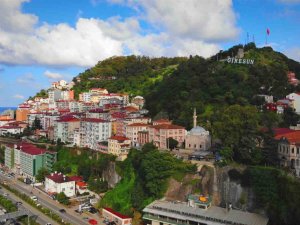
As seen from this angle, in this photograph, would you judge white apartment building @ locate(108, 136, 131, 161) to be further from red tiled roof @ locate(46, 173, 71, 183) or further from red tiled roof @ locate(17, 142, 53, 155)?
red tiled roof @ locate(17, 142, 53, 155)

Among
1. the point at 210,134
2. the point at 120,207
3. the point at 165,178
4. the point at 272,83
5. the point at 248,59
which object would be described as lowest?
the point at 120,207

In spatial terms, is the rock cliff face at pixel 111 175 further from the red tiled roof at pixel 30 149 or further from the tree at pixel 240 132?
the red tiled roof at pixel 30 149

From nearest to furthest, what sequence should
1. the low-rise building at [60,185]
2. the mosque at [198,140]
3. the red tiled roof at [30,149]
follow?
the mosque at [198,140] < the low-rise building at [60,185] < the red tiled roof at [30,149]

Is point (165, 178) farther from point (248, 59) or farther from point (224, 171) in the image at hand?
point (248, 59)

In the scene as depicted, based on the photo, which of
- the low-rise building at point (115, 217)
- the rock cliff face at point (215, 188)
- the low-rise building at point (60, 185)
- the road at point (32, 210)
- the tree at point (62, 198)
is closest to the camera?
the rock cliff face at point (215, 188)

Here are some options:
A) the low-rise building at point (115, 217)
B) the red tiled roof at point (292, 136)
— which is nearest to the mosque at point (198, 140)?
the red tiled roof at point (292, 136)

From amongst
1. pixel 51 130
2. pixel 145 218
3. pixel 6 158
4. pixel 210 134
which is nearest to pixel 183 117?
pixel 210 134
